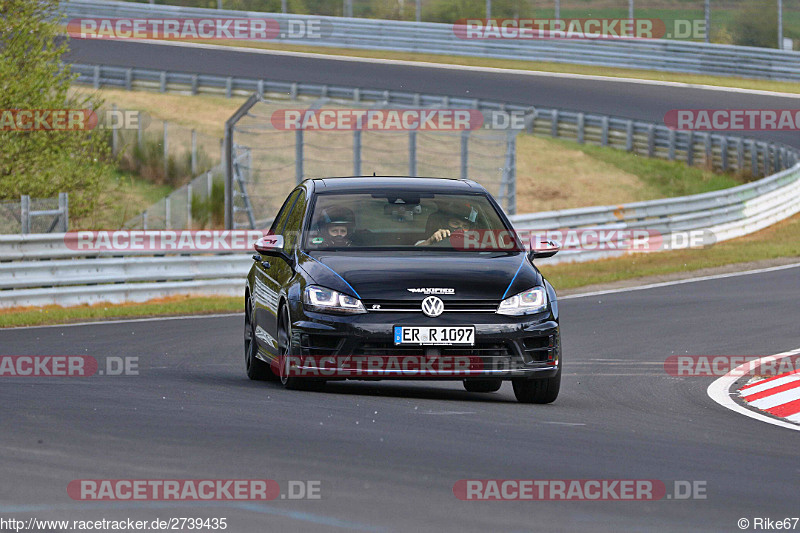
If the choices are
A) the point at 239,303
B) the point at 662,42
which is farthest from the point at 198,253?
the point at 662,42

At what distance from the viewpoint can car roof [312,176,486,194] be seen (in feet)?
35.4

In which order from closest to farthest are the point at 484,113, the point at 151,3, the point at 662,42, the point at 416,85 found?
the point at 484,113, the point at 416,85, the point at 662,42, the point at 151,3

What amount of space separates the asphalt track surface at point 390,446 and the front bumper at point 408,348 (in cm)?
23

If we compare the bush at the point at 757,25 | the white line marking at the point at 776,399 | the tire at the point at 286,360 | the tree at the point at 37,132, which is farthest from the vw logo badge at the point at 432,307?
the bush at the point at 757,25

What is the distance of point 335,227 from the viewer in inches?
410

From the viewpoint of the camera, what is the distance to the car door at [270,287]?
409 inches

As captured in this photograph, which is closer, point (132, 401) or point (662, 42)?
point (132, 401)

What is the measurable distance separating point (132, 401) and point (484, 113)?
2971 centimetres

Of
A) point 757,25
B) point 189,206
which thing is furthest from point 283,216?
point 757,25

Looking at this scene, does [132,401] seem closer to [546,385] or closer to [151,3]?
[546,385]

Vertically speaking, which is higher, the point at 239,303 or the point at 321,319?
the point at 321,319

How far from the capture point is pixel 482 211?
10.7 meters

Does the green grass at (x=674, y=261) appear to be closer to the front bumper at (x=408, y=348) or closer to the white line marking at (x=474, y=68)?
the front bumper at (x=408, y=348)

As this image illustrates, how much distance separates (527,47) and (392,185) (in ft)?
124
